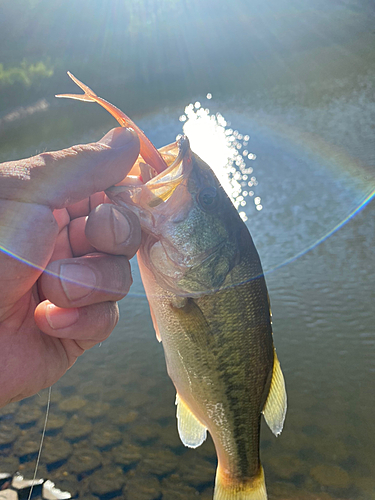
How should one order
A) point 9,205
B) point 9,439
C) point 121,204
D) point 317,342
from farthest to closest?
point 317,342, point 9,439, point 121,204, point 9,205

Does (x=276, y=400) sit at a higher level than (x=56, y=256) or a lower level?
lower

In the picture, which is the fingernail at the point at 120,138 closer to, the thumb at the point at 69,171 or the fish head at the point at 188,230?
the thumb at the point at 69,171

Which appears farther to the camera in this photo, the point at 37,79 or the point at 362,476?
the point at 37,79

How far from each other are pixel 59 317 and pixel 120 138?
3.49ft

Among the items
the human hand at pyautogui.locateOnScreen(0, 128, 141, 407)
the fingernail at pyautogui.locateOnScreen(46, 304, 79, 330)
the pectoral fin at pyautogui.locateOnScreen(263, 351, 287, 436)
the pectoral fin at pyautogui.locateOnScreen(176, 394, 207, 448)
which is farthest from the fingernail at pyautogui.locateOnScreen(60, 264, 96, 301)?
the pectoral fin at pyautogui.locateOnScreen(263, 351, 287, 436)

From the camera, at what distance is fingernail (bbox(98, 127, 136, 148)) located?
185 centimetres

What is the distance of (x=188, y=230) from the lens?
2078 millimetres

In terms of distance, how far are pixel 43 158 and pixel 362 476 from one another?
221 inches

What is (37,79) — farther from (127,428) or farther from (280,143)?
(127,428)

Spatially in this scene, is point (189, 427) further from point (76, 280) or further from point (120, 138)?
point (120, 138)

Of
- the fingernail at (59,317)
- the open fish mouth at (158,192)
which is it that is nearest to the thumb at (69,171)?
the open fish mouth at (158,192)

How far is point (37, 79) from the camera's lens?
82.6 feet

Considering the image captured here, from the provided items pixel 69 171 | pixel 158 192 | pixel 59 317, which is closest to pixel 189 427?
pixel 59 317

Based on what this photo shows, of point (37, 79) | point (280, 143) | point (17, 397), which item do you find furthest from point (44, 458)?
point (37, 79)
